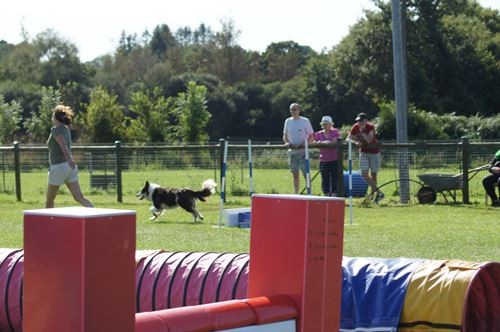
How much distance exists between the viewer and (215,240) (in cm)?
1242

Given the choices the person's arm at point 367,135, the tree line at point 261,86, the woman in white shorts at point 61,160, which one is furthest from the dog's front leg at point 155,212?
the tree line at point 261,86

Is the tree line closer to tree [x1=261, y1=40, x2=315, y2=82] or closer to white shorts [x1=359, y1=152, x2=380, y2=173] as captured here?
tree [x1=261, y1=40, x2=315, y2=82]

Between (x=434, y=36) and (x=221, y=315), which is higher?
(x=434, y=36)

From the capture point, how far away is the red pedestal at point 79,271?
11.9ft

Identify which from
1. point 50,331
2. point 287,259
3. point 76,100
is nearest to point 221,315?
point 287,259

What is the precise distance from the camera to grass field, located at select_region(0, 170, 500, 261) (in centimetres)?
1138

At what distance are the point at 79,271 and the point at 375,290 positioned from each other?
11.4 feet

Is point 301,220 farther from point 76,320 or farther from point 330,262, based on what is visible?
point 76,320

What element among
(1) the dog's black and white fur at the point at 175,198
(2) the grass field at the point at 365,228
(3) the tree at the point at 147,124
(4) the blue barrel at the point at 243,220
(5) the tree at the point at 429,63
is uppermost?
(5) the tree at the point at 429,63

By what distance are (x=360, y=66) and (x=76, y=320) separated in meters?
61.0

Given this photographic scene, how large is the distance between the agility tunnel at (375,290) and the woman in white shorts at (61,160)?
5.97 metres

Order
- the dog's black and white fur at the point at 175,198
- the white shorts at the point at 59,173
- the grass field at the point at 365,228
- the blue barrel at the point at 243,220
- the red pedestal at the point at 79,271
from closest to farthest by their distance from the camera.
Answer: the red pedestal at the point at 79,271
the grass field at the point at 365,228
the white shorts at the point at 59,173
the blue barrel at the point at 243,220
the dog's black and white fur at the point at 175,198

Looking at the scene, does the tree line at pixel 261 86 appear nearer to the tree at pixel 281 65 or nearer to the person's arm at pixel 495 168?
the tree at pixel 281 65

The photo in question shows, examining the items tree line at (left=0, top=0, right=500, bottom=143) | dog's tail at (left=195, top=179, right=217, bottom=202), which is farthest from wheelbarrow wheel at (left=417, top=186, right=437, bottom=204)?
tree line at (left=0, top=0, right=500, bottom=143)
